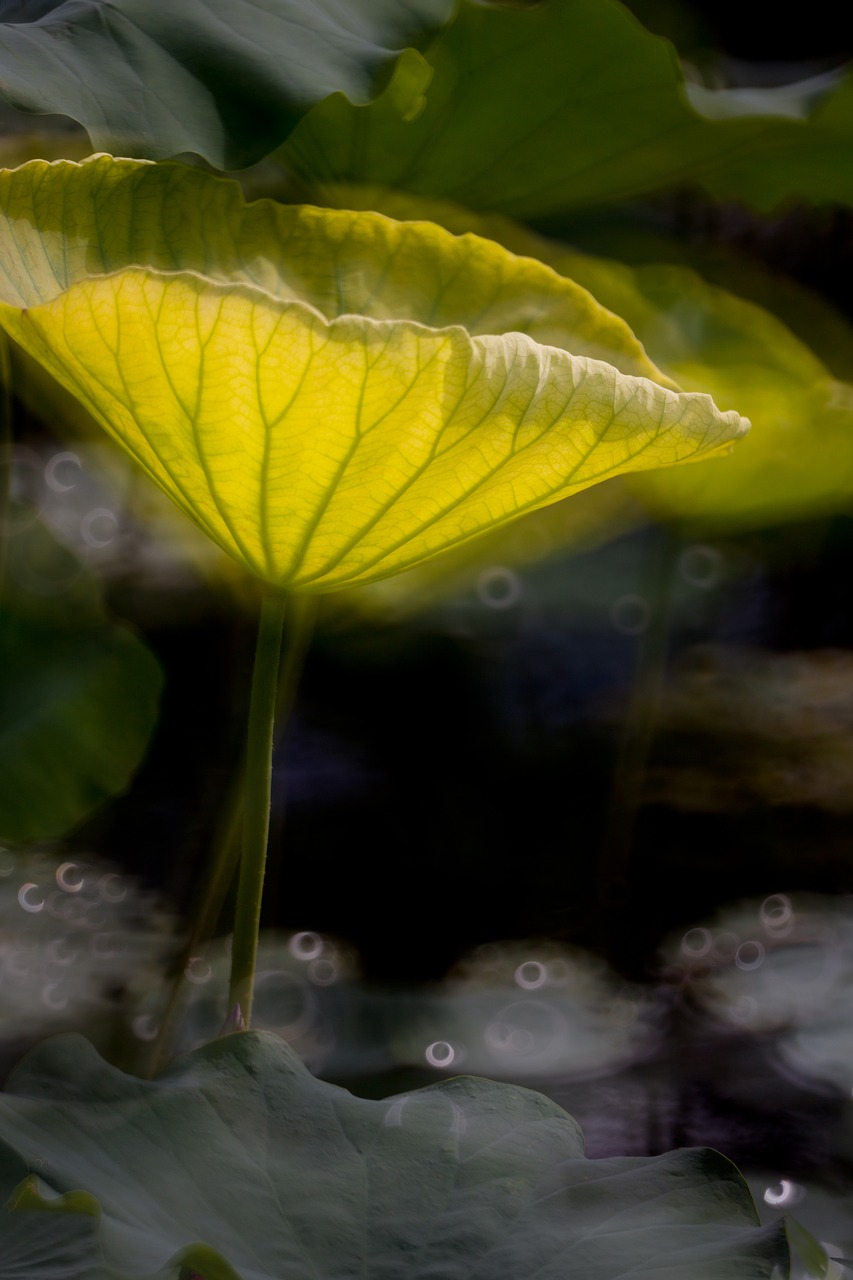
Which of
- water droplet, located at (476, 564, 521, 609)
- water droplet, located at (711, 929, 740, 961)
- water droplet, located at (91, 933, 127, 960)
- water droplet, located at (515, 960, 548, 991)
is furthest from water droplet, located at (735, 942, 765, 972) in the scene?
water droplet, located at (91, 933, 127, 960)

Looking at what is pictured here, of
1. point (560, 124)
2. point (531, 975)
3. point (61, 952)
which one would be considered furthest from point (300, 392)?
point (531, 975)

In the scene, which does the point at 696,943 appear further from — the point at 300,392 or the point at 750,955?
the point at 300,392

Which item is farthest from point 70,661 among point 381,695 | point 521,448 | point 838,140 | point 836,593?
point 836,593

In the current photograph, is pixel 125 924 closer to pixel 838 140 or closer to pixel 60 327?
pixel 60 327

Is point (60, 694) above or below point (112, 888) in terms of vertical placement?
above

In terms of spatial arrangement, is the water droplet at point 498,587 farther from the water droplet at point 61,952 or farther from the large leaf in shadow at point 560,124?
the water droplet at point 61,952

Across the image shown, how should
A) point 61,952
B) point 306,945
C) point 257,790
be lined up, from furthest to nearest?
point 306,945
point 61,952
point 257,790
